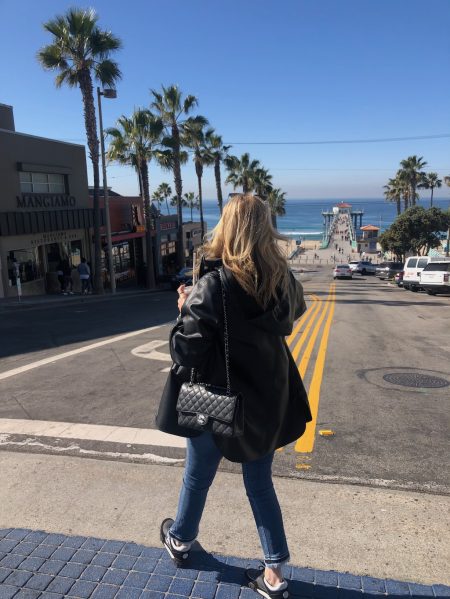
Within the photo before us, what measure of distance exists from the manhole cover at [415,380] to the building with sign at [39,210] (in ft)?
53.8

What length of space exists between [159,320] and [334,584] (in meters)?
11.5

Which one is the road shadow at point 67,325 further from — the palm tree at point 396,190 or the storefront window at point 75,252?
the palm tree at point 396,190

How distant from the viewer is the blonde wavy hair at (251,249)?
234 cm

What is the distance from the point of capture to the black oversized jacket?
2273mm

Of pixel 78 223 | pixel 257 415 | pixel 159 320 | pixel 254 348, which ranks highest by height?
pixel 78 223

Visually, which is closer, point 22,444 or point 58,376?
point 22,444

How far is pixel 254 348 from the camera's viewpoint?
2338mm

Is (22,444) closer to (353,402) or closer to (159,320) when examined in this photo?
(353,402)

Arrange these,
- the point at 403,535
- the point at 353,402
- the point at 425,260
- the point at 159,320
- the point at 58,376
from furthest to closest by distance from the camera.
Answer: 1. the point at 425,260
2. the point at 159,320
3. the point at 58,376
4. the point at 353,402
5. the point at 403,535

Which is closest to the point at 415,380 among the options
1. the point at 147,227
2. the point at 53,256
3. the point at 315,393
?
the point at 315,393

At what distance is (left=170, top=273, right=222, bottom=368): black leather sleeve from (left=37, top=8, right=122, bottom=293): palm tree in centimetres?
2309

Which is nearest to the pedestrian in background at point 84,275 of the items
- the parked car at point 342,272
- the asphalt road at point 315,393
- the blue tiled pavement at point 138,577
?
the asphalt road at point 315,393

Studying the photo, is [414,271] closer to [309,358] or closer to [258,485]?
[309,358]

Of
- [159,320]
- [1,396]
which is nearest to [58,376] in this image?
[1,396]
